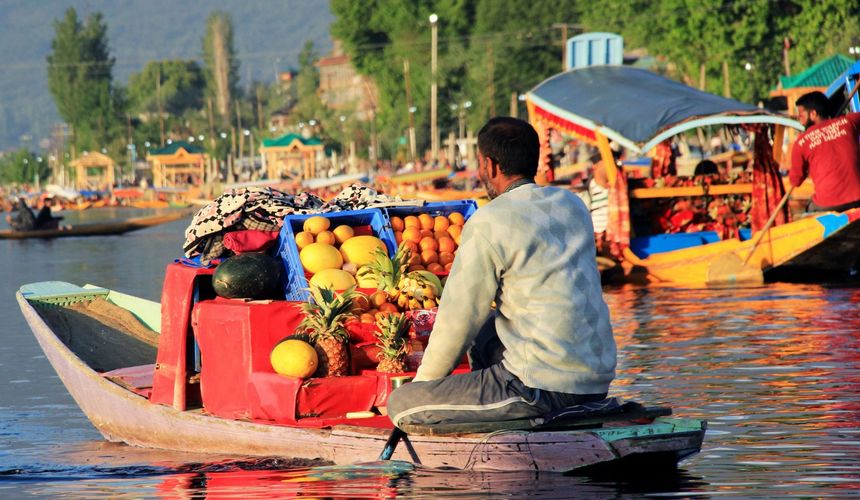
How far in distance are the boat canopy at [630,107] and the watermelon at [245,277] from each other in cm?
1194

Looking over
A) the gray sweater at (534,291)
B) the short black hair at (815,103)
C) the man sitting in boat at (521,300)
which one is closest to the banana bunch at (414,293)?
the man sitting in boat at (521,300)

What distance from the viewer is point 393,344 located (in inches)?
330

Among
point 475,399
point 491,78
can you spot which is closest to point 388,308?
point 475,399

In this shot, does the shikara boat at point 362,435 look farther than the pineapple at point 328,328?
No

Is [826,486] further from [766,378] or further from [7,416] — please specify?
[7,416]

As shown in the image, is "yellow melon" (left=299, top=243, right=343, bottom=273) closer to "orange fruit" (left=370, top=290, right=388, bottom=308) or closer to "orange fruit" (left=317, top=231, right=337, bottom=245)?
"orange fruit" (left=317, top=231, right=337, bottom=245)

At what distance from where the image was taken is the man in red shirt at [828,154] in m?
17.4

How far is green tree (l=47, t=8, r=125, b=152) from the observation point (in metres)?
166

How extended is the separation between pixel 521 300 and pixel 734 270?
524 inches

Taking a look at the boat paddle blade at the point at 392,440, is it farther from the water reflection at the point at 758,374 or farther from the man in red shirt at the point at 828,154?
the man in red shirt at the point at 828,154

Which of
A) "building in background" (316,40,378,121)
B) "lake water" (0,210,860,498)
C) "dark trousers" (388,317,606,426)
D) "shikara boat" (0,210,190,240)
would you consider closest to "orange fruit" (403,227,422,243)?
"lake water" (0,210,860,498)

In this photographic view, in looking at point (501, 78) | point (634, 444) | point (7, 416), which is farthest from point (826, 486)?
point (501, 78)

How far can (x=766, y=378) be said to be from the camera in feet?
37.1

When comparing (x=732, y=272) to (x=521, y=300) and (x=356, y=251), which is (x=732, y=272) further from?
(x=521, y=300)
